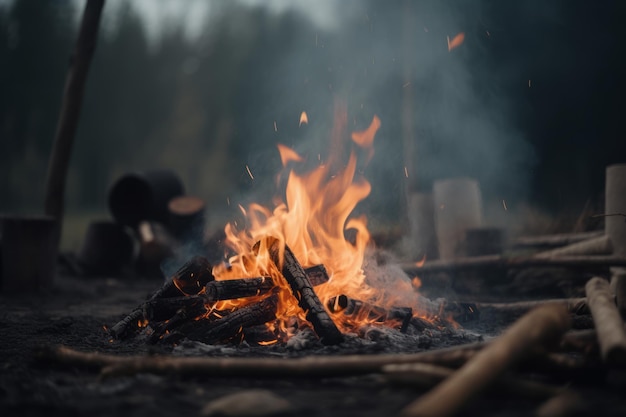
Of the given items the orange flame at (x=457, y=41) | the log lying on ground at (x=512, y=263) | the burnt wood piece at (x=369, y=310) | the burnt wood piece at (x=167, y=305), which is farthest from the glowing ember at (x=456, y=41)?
the burnt wood piece at (x=167, y=305)

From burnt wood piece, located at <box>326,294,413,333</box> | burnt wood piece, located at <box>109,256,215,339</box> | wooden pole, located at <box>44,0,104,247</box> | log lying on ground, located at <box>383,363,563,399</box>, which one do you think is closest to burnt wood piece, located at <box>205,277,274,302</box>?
burnt wood piece, located at <box>109,256,215,339</box>

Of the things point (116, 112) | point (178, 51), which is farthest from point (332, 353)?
point (178, 51)

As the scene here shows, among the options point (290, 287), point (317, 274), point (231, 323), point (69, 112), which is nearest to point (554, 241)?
point (317, 274)

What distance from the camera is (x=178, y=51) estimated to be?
44156mm

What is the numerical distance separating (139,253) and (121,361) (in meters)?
7.68

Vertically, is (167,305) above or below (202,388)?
above

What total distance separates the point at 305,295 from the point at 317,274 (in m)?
0.51

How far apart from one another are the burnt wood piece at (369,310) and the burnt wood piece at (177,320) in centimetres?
109

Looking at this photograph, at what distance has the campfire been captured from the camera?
4.32m

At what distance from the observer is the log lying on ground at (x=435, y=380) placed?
2711 millimetres

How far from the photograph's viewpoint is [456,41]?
913 centimetres

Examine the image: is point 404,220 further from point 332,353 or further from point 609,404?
point 609,404

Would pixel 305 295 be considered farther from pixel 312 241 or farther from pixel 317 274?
pixel 312 241

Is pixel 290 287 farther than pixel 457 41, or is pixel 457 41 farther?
pixel 457 41
